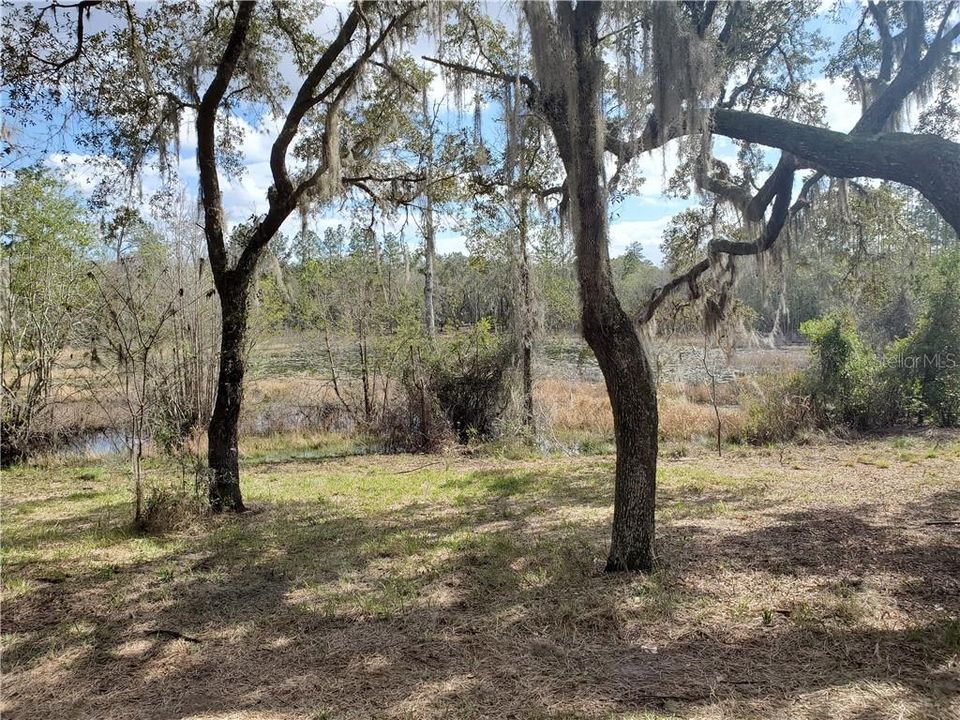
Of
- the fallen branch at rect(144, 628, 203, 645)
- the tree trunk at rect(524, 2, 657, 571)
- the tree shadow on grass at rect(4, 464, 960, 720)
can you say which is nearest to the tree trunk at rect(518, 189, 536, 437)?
the tree trunk at rect(524, 2, 657, 571)

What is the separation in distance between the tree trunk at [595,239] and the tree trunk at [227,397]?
3756 millimetres

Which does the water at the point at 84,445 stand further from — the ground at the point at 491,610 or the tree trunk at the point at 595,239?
the tree trunk at the point at 595,239

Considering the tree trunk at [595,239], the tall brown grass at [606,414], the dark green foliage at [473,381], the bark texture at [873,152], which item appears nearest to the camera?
the tree trunk at [595,239]

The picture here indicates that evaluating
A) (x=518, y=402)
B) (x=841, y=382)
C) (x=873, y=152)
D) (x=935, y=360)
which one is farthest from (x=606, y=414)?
(x=873, y=152)

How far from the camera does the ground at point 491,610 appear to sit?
272 centimetres

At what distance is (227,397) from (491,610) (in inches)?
148

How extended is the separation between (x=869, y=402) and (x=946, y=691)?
1006cm

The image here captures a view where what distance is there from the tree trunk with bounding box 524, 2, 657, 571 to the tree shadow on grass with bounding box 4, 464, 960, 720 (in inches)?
35.5

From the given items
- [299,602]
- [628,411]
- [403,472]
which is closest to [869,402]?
[403,472]

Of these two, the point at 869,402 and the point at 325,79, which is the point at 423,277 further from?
the point at 869,402

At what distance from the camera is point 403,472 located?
8977mm

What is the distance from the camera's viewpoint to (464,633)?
3.39m

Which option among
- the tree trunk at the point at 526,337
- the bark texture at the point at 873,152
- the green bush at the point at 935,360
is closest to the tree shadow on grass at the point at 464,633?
the bark texture at the point at 873,152

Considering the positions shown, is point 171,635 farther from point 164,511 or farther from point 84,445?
point 84,445
